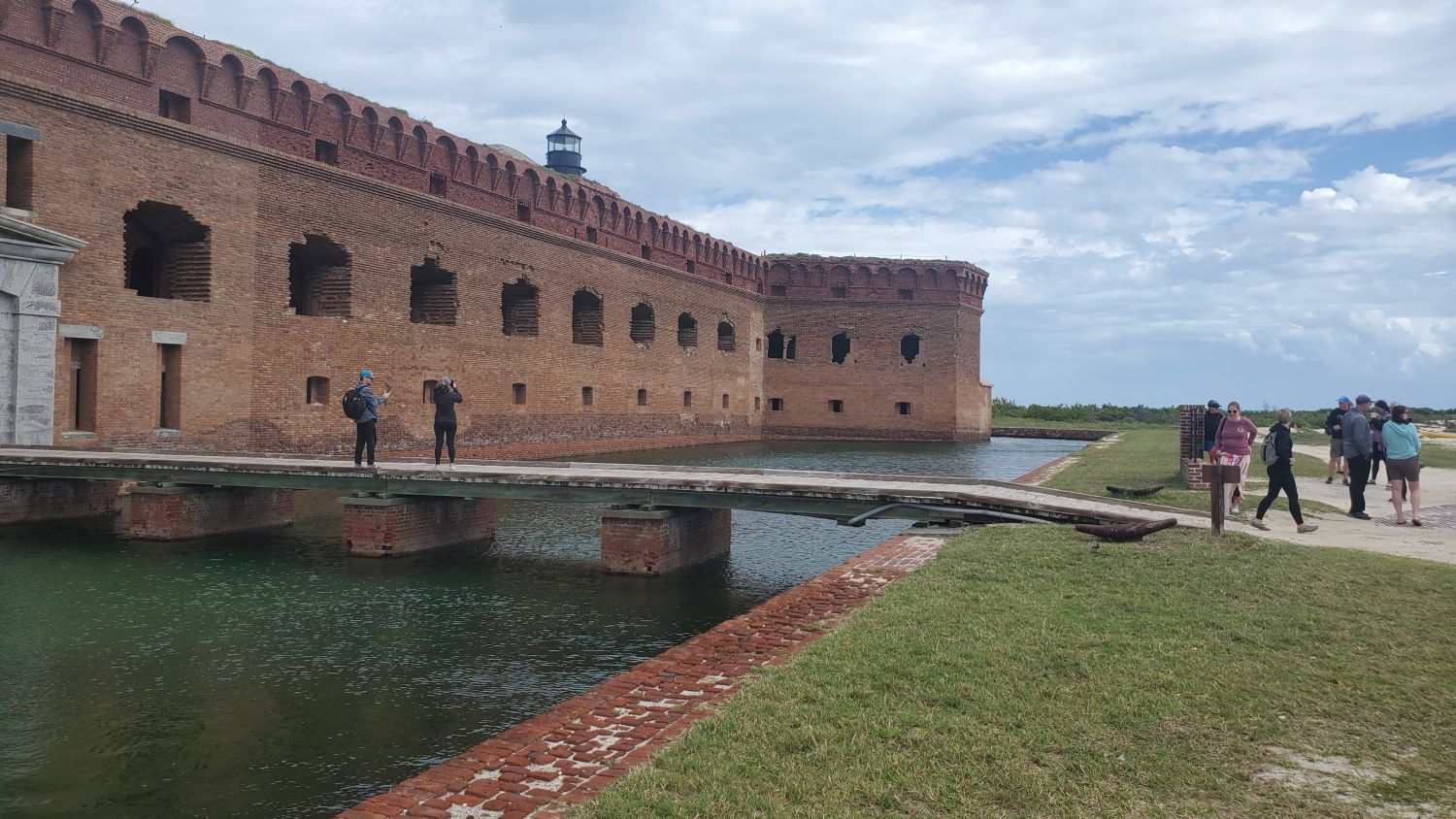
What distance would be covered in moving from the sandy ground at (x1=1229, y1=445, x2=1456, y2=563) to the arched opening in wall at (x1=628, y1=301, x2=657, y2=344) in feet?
61.2

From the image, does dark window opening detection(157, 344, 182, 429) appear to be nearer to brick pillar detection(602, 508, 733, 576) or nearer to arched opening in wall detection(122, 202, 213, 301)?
arched opening in wall detection(122, 202, 213, 301)

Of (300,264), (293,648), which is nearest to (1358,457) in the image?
(293,648)

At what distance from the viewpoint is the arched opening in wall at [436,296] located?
21.5m

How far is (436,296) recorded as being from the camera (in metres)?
21.6

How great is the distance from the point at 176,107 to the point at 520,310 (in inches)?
379

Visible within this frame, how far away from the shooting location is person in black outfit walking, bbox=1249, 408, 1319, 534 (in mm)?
9438

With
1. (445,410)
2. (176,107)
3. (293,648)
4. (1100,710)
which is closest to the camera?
(1100,710)

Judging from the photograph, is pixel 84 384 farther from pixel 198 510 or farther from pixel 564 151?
pixel 564 151

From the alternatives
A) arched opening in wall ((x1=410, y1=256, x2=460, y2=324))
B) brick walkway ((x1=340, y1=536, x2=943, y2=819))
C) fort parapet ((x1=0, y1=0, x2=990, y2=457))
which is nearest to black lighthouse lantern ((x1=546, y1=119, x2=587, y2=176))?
fort parapet ((x1=0, y1=0, x2=990, y2=457))

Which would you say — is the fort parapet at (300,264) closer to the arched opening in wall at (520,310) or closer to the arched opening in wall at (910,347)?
the arched opening in wall at (520,310)

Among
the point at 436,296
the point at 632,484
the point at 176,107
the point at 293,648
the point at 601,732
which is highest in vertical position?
the point at 176,107

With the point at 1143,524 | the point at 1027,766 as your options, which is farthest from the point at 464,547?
the point at 1027,766

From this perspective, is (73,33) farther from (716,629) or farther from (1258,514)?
(1258,514)

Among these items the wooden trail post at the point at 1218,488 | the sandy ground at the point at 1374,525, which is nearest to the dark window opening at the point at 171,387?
the wooden trail post at the point at 1218,488
